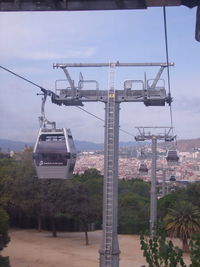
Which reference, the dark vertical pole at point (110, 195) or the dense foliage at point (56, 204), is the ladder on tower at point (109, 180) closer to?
the dark vertical pole at point (110, 195)

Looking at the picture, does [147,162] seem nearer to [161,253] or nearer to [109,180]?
[109,180]

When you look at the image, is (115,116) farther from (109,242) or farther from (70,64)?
(109,242)

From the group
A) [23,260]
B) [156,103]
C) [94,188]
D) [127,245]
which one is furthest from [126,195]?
[156,103]

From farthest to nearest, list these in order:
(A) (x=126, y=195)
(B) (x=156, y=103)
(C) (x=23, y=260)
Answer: (A) (x=126, y=195) < (C) (x=23, y=260) < (B) (x=156, y=103)

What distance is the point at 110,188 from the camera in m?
13.4

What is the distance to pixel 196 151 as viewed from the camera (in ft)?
224

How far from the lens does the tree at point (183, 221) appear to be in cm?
2597

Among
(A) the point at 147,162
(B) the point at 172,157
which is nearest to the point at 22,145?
(B) the point at 172,157

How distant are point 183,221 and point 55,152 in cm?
1661

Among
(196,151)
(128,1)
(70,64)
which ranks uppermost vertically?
(196,151)

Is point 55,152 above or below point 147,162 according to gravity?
below

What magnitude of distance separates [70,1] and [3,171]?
30.6 m

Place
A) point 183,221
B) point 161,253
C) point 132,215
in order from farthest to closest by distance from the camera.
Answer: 1. point 132,215
2. point 183,221
3. point 161,253

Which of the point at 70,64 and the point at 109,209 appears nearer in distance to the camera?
the point at 109,209
